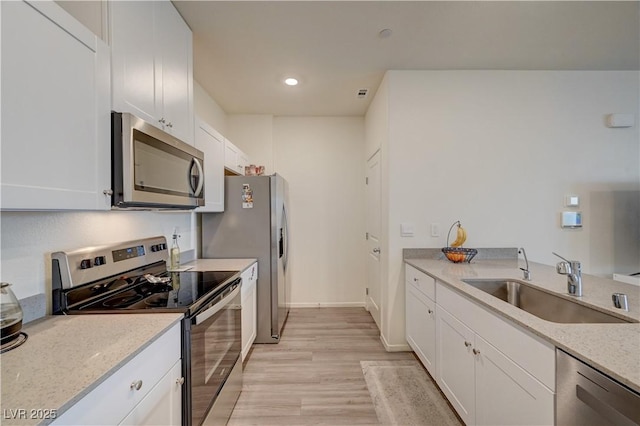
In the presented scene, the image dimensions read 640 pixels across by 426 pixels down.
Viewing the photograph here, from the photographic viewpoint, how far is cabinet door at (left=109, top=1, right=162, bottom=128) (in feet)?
4.06

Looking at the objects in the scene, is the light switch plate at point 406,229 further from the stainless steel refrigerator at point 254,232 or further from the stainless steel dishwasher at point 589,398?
the stainless steel dishwasher at point 589,398

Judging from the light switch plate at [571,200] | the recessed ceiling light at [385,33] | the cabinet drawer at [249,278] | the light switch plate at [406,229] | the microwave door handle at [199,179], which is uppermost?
the recessed ceiling light at [385,33]

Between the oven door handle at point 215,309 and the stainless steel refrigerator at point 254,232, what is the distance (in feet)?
3.02

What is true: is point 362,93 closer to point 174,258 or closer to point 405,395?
point 174,258

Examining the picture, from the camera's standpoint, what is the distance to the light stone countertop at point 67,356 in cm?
66

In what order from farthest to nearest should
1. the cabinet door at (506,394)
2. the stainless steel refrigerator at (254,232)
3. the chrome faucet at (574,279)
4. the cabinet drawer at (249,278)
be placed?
1. the stainless steel refrigerator at (254,232)
2. the cabinet drawer at (249,278)
3. the chrome faucet at (574,279)
4. the cabinet door at (506,394)

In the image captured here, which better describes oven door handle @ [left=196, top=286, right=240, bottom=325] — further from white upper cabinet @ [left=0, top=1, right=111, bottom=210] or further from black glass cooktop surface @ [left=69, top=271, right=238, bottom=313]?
white upper cabinet @ [left=0, top=1, right=111, bottom=210]

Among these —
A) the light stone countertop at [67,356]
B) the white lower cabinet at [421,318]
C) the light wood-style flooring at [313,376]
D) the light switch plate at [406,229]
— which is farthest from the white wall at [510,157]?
the light stone countertop at [67,356]

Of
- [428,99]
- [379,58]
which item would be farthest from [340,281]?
[379,58]

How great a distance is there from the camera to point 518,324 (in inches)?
45.1

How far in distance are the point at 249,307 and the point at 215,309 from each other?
1.07 metres

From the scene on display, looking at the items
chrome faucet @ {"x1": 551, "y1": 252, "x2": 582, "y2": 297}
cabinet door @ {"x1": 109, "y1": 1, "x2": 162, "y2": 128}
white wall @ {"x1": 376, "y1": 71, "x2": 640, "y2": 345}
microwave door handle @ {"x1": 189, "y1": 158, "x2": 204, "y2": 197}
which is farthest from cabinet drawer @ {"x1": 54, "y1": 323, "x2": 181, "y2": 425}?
white wall @ {"x1": 376, "y1": 71, "x2": 640, "y2": 345}

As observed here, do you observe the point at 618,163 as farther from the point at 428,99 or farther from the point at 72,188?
the point at 72,188

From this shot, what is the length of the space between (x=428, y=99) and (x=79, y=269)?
9.37 ft
